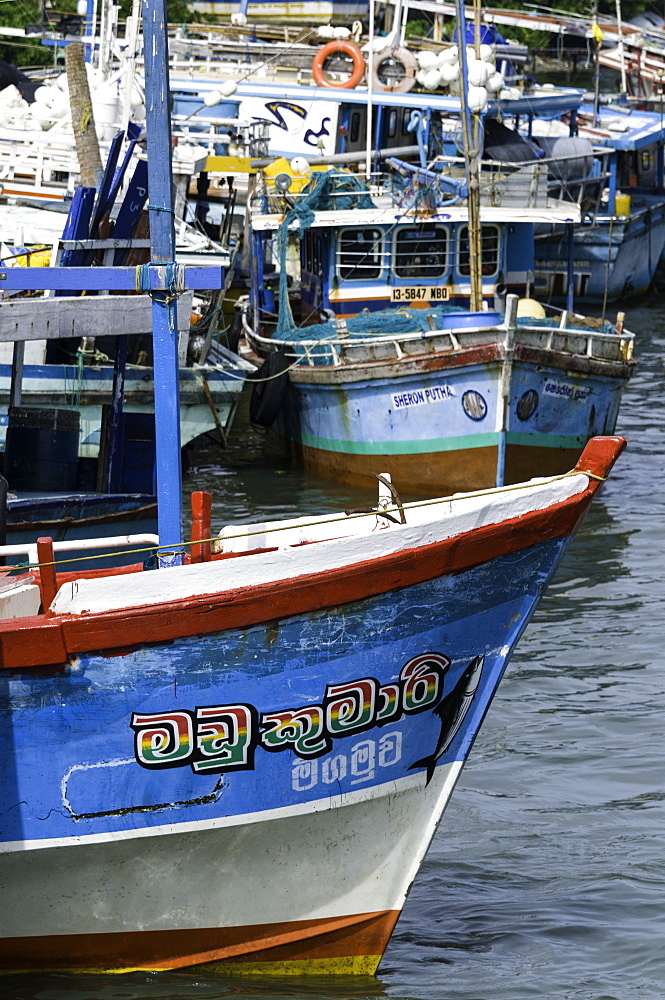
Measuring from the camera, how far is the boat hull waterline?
455 cm

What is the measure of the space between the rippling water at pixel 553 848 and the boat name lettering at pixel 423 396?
2656mm

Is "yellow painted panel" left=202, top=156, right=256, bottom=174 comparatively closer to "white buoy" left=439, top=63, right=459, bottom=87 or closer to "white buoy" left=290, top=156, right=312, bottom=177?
"white buoy" left=290, top=156, right=312, bottom=177

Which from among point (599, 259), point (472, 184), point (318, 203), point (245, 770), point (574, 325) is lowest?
point (245, 770)

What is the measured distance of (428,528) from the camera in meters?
4.61

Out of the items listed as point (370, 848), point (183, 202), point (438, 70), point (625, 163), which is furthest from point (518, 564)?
point (625, 163)

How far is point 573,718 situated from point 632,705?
0.43 metres

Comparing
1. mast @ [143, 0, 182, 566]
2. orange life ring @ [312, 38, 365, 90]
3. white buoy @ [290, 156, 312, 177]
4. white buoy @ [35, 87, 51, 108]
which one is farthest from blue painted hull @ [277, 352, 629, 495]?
orange life ring @ [312, 38, 365, 90]

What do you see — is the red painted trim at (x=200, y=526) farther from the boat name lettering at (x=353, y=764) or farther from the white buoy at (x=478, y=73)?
the white buoy at (x=478, y=73)

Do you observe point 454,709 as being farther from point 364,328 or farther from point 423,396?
point 364,328

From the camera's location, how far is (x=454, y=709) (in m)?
5.06

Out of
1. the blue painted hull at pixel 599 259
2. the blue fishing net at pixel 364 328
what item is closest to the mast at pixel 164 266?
the blue fishing net at pixel 364 328

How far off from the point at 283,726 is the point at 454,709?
0.72 meters

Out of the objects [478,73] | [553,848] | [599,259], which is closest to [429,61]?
[478,73]

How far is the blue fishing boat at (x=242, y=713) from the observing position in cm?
455
